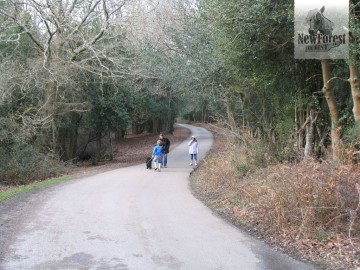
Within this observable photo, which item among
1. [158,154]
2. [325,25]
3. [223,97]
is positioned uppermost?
[325,25]

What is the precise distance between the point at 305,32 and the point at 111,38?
14063 mm

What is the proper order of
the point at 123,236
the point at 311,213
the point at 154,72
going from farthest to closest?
the point at 154,72, the point at 123,236, the point at 311,213

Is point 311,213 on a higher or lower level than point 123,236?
higher

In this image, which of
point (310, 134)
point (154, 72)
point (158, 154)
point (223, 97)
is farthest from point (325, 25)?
point (154, 72)

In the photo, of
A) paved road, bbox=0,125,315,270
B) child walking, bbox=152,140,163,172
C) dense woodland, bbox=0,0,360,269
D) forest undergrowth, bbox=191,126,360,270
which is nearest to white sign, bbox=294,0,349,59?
dense woodland, bbox=0,0,360,269

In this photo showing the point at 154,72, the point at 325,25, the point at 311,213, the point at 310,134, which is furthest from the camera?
the point at 154,72

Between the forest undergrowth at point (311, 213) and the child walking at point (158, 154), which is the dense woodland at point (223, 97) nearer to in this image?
the forest undergrowth at point (311, 213)

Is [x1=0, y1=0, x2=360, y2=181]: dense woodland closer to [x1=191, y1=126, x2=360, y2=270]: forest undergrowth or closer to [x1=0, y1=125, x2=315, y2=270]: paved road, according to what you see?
[x1=191, y1=126, x2=360, y2=270]: forest undergrowth

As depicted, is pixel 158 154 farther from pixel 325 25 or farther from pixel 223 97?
pixel 325 25

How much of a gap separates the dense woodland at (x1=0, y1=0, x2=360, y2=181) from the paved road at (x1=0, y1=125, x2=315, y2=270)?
4.30m

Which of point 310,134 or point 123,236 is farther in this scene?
point 310,134

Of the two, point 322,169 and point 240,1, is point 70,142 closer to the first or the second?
point 240,1

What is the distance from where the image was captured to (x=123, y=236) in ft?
24.6

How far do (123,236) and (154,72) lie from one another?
1825 centimetres
